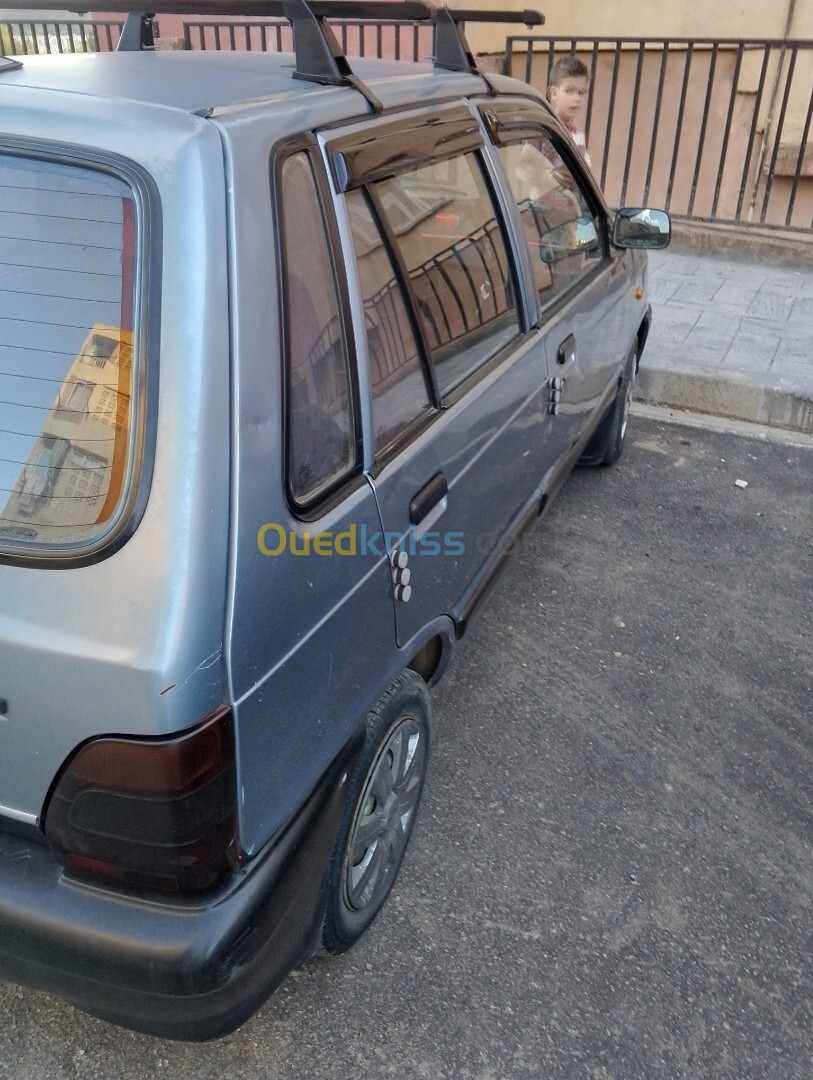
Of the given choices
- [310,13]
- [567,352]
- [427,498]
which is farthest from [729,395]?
[310,13]

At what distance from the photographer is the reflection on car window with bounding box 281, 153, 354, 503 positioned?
66.8 inches

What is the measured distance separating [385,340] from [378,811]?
1.10 metres

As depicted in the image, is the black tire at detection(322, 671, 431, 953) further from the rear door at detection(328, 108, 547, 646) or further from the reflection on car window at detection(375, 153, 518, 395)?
the reflection on car window at detection(375, 153, 518, 395)

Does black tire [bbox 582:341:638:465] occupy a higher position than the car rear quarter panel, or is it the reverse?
the car rear quarter panel

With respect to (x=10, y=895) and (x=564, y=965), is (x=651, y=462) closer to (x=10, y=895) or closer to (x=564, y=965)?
(x=564, y=965)

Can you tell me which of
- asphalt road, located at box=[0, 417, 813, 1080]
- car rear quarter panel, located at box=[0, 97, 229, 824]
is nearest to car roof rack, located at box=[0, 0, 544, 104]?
car rear quarter panel, located at box=[0, 97, 229, 824]

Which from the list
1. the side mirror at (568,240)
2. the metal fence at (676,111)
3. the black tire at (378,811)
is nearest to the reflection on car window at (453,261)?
the side mirror at (568,240)

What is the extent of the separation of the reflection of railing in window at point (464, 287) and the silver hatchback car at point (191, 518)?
0.27m

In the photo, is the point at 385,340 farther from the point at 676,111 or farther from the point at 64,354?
the point at 676,111

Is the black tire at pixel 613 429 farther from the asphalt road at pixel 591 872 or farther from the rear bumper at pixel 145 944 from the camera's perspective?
the rear bumper at pixel 145 944

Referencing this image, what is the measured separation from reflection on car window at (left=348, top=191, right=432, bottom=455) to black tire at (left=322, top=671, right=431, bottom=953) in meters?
0.62

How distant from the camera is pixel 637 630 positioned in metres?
3.63

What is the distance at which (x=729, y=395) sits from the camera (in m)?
5.64

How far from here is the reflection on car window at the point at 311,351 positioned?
1696 mm
